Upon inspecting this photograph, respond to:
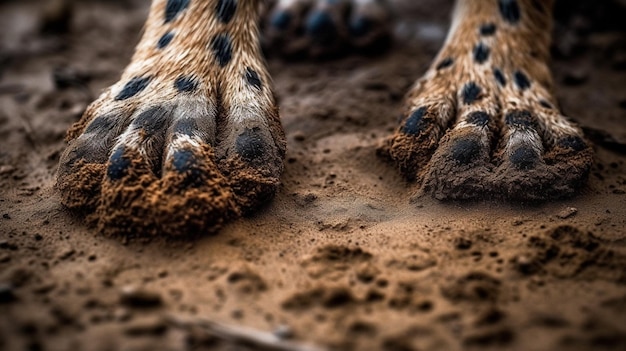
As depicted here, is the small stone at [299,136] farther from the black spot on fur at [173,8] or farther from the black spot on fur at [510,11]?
the black spot on fur at [510,11]

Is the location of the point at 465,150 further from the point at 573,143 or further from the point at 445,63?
the point at 445,63

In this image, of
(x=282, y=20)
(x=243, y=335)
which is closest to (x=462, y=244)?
(x=243, y=335)

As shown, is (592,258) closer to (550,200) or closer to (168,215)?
(550,200)

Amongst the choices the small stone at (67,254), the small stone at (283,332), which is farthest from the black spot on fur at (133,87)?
the small stone at (283,332)

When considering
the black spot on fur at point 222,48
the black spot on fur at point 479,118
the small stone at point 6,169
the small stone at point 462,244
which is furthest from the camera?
the small stone at point 6,169

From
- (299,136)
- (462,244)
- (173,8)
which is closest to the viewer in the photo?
(462,244)

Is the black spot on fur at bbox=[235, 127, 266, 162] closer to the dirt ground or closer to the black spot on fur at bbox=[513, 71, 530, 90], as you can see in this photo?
the dirt ground

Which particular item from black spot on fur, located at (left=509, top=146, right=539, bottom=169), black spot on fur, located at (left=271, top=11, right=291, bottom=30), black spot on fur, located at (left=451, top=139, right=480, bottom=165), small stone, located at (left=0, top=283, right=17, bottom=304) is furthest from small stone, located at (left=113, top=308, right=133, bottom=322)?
black spot on fur, located at (left=271, top=11, right=291, bottom=30)
